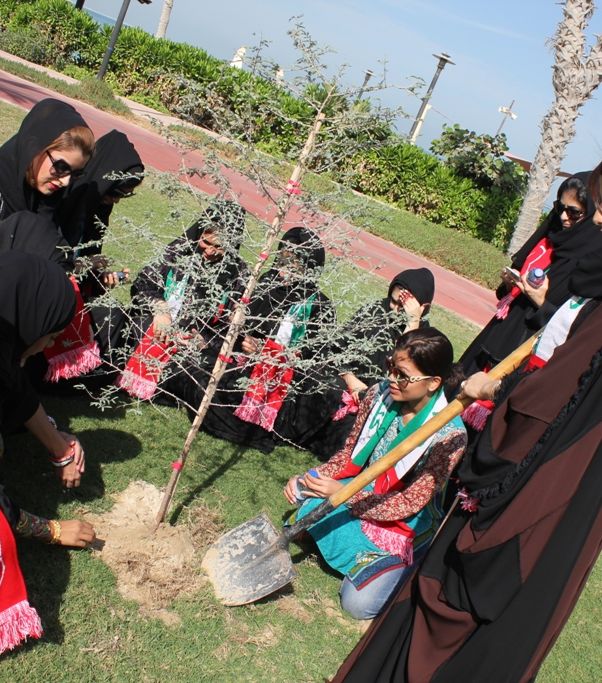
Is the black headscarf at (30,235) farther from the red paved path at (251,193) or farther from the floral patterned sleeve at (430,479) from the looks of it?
the red paved path at (251,193)

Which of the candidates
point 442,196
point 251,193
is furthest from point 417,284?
point 442,196

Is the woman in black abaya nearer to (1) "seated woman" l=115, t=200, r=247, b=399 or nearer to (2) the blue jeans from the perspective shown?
(2) the blue jeans

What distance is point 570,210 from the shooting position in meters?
4.38

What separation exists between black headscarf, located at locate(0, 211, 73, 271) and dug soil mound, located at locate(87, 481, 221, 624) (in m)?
1.25

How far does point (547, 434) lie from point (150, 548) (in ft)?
6.48

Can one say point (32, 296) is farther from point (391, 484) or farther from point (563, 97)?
point (563, 97)

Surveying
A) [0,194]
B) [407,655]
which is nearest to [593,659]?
[407,655]

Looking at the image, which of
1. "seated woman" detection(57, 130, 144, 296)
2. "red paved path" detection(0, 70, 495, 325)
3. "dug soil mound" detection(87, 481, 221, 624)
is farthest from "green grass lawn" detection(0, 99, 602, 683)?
"red paved path" detection(0, 70, 495, 325)

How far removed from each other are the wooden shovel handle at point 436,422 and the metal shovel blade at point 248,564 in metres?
0.58

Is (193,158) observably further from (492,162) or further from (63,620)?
(63,620)

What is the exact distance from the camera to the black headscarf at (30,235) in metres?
3.47

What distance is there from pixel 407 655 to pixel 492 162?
18.8 meters

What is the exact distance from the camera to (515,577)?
2.20 meters

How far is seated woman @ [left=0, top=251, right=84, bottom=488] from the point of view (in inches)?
113
